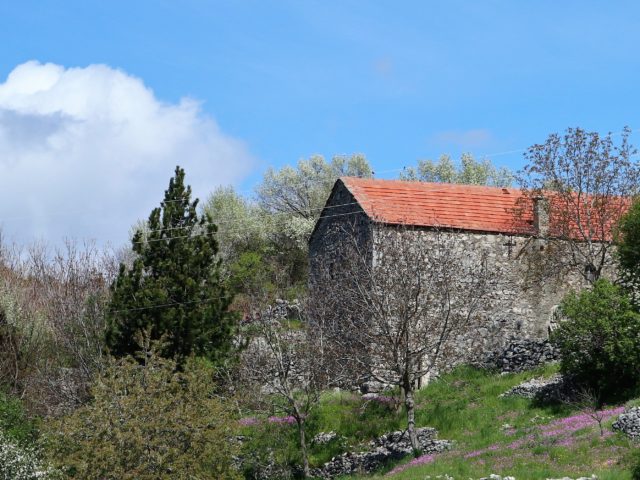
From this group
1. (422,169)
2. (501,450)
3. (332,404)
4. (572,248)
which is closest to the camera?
(501,450)

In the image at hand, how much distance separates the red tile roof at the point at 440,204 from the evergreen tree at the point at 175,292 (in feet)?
24.5

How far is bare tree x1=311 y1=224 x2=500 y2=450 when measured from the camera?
3244 cm

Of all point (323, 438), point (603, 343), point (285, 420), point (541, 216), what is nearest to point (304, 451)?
point (323, 438)

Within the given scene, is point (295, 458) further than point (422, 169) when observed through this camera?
No

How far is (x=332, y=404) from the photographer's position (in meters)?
35.8

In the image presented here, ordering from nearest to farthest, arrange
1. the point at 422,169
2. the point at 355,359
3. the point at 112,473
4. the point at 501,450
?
the point at 112,473, the point at 501,450, the point at 355,359, the point at 422,169

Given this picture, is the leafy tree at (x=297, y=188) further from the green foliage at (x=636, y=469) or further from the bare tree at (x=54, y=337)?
the green foliage at (x=636, y=469)

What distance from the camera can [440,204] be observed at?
43125 mm

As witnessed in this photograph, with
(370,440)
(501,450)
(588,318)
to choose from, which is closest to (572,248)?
(588,318)

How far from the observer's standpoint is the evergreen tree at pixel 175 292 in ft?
116

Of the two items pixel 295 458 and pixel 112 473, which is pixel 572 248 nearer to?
pixel 295 458

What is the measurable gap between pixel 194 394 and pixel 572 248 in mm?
20519

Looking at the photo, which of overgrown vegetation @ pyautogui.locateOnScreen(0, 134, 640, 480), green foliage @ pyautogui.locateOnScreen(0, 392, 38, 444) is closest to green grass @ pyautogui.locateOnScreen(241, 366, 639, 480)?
overgrown vegetation @ pyautogui.locateOnScreen(0, 134, 640, 480)

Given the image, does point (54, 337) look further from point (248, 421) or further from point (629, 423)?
point (629, 423)
